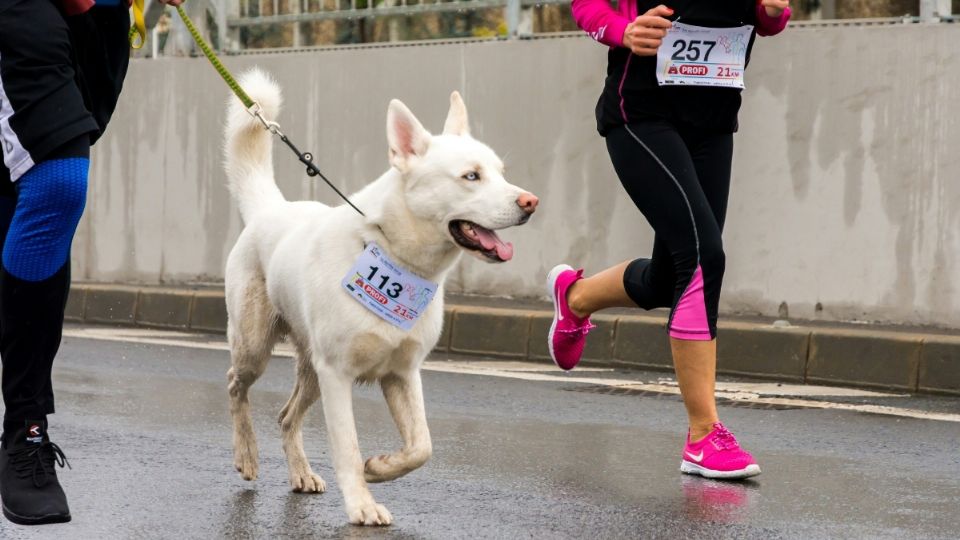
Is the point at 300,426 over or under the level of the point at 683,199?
under

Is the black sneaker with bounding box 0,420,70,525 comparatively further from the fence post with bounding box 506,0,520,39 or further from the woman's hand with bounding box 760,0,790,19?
the fence post with bounding box 506,0,520,39

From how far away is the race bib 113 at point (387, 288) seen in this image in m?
4.64

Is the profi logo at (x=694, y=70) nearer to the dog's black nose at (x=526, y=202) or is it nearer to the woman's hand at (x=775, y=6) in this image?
the woman's hand at (x=775, y=6)

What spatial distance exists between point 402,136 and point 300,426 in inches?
42.5

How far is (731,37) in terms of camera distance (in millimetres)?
5598

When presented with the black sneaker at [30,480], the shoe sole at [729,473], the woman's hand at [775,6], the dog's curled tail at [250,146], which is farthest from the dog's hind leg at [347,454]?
the woman's hand at [775,6]

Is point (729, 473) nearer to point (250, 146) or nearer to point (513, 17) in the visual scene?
point (250, 146)

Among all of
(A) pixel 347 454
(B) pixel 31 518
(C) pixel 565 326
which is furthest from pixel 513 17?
(B) pixel 31 518

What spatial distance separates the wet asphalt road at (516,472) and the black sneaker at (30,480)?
0.49 ft

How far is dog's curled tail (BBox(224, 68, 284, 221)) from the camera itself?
5762 mm

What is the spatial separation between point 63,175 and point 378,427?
2.67 metres

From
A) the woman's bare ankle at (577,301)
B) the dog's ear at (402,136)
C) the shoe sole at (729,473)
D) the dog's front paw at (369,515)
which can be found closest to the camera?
the dog's front paw at (369,515)

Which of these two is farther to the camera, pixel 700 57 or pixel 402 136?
pixel 700 57

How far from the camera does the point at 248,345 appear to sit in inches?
211
